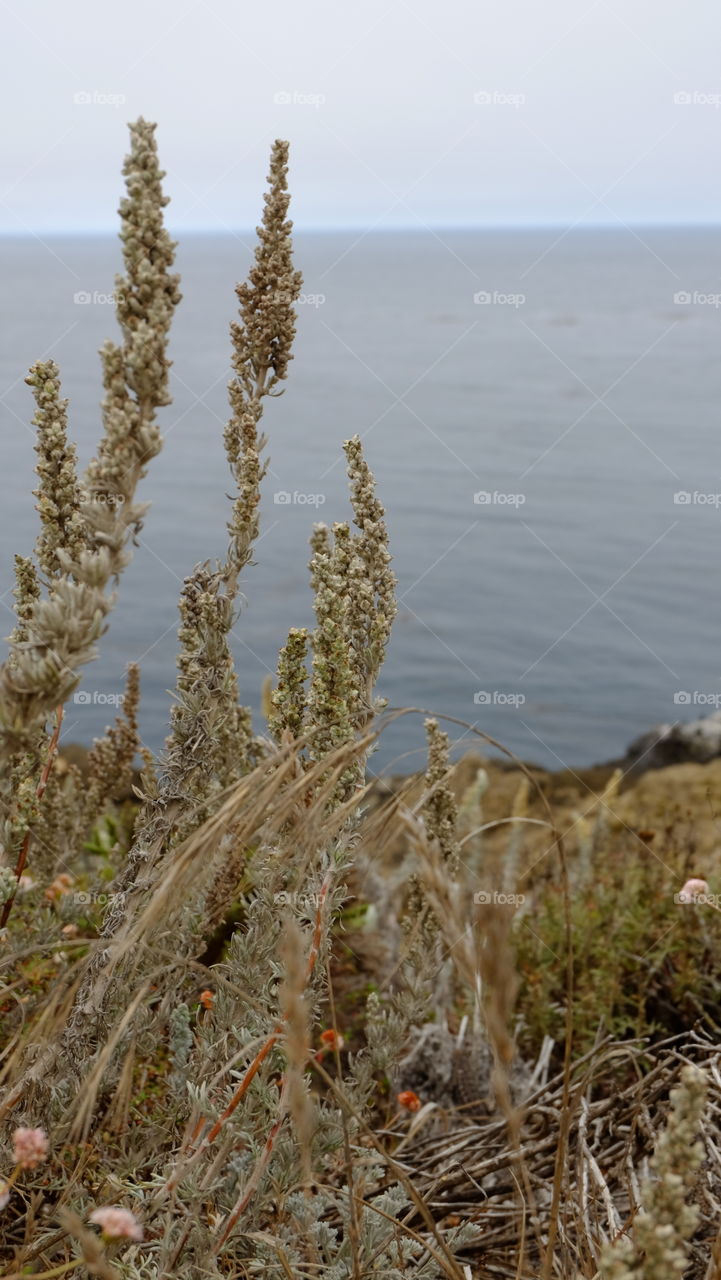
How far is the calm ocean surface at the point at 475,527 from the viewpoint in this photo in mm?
13711

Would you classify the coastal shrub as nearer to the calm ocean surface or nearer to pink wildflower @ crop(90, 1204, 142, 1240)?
pink wildflower @ crop(90, 1204, 142, 1240)

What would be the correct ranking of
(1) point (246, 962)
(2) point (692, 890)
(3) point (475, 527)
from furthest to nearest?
1. (3) point (475, 527)
2. (2) point (692, 890)
3. (1) point (246, 962)

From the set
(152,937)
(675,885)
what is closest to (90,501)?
Answer: (152,937)

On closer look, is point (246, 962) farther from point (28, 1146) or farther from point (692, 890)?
point (692, 890)

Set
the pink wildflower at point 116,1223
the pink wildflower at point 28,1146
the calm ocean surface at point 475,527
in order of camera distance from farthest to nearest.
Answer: the calm ocean surface at point 475,527, the pink wildflower at point 28,1146, the pink wildflower at point 116,1223

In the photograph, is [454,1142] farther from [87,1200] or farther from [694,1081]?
[694,1081]

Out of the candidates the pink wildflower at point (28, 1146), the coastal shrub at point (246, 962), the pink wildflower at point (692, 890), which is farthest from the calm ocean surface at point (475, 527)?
the pink wildflower at point (692, 890)

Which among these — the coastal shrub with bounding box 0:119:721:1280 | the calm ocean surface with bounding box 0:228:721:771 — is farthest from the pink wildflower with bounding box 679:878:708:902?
the calm ocean surface with bounding box 0:228:721:771

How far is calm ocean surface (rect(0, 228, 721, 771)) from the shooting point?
45.0 ft

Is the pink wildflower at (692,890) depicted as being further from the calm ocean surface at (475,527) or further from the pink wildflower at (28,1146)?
the pink wildflower at (28,1146)

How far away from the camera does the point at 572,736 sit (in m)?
14.3

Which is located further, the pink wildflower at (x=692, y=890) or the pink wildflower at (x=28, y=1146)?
the pink wildflower at (x=692, y=890)

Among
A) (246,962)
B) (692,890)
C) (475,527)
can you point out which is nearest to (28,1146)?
(246,962)

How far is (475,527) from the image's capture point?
67.6 ft
